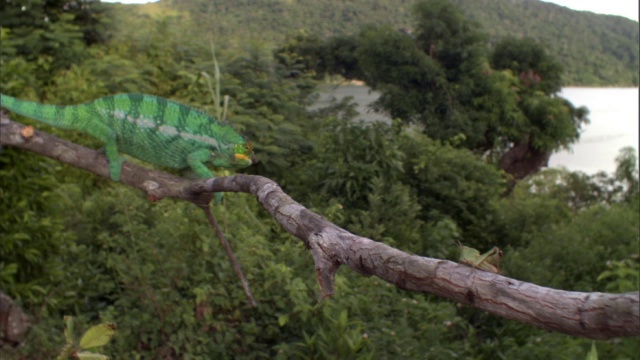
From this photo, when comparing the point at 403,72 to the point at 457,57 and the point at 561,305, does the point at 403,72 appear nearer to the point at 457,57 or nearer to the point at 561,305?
the point at 457,57

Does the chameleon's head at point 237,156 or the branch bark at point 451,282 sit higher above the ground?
the branch bark at point 451,282

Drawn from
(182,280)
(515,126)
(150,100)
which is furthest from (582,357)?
(515,126)

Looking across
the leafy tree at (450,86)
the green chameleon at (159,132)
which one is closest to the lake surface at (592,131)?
the leafy tree at (450,86)

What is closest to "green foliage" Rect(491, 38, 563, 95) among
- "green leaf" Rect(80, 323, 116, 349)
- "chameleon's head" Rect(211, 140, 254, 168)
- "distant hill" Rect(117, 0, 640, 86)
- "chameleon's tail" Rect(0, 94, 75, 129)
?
"distant hill" Rect(117, 0, 640, 86)

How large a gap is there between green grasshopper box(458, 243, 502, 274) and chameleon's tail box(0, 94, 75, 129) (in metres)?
1.74

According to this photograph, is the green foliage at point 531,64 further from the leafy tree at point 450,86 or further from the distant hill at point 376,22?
the distant hill at point 376,22

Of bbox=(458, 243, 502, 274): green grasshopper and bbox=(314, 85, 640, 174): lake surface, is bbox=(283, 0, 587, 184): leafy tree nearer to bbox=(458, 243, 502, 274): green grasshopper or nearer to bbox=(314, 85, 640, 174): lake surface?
bbox=(314, 85, 640, 174): lake surface

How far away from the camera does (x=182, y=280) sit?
9.37 feet

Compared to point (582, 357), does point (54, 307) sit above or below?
below

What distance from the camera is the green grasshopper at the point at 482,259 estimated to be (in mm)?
869

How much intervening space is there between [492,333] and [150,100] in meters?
1.98

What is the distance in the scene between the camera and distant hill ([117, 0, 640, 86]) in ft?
17.7

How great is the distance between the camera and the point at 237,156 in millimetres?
1839

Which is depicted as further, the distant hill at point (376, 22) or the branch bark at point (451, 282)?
the distant hill at point (376, 22)
